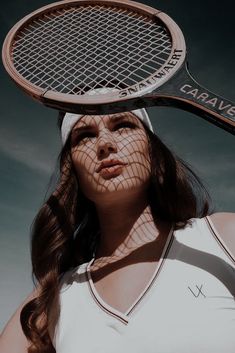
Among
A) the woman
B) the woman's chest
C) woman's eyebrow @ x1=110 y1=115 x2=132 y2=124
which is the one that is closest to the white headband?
the woman

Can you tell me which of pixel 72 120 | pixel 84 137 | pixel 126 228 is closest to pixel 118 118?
pixel 84 137

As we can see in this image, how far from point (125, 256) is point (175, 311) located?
0.37 metres

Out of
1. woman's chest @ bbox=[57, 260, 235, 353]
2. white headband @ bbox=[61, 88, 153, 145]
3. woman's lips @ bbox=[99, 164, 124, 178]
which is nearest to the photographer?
woman's chest @ bbox=[57, 260, 235, 353]

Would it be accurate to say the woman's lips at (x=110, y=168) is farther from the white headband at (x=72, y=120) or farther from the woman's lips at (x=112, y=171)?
the white headband at (x=72, y=120)

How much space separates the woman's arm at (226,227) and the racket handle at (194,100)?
0.33 m

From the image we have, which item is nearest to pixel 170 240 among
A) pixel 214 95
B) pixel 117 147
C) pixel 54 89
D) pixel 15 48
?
pixel 117 147

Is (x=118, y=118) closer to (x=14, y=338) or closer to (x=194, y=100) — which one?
(x=194, y=100)

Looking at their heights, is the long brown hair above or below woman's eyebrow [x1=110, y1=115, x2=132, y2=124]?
below

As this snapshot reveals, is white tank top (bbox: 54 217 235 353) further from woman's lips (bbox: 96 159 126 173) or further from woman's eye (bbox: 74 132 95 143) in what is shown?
woman's eye (bbox: 74 132 95 143)

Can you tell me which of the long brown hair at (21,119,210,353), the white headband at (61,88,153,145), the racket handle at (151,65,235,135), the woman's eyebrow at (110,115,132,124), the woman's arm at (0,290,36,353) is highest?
the racket handle at (151,65,235,135)

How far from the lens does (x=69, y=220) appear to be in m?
1.98

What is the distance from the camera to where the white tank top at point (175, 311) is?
4.23 ft

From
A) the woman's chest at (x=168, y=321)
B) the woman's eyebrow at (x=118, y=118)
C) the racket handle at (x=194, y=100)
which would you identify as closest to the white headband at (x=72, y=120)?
the woman's eyebrow at (x=118, y=118)

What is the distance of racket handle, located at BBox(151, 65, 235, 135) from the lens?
1.31 metres
